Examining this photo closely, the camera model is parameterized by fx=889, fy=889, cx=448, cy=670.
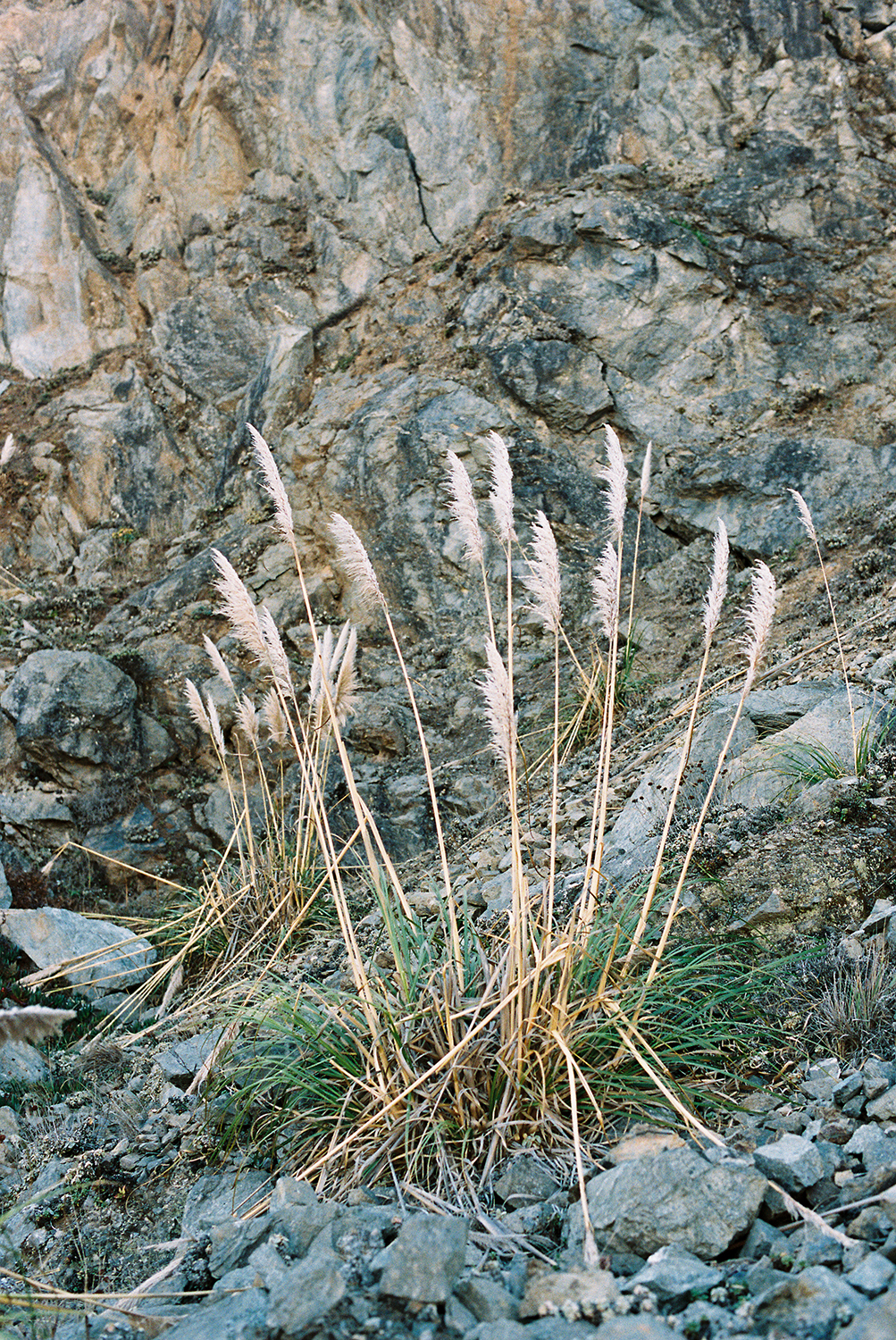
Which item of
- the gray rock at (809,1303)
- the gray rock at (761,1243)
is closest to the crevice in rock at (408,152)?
the gray rock at (761,1243)

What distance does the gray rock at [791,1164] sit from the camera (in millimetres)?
2424

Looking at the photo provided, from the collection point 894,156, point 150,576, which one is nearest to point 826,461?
point 894,156

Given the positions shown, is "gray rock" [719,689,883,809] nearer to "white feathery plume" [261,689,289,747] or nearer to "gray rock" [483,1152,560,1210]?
"gray rock" [483,1152,560,1210]

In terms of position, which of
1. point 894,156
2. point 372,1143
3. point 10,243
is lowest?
point 372,1143

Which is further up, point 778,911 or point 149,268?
point 149,268

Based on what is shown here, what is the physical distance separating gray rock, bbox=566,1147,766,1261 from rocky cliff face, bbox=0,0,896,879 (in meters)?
5.84

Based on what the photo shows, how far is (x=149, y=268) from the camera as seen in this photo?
1347 cm

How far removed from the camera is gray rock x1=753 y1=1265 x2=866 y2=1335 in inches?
Answer: 72.2

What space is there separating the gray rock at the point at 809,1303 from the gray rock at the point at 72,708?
28.4 feet

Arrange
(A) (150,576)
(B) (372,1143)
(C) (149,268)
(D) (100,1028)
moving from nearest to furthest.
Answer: (B) (372,1143)
(D) (100,1028)
(A) (150,576)
(C) (149,268)

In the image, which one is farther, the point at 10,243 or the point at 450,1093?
the point at 10,243

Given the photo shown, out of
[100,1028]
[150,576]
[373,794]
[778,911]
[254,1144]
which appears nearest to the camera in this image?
[254,1144]

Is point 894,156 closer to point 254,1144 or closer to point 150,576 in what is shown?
point 150,576

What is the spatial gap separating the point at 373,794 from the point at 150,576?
487 centimetres
